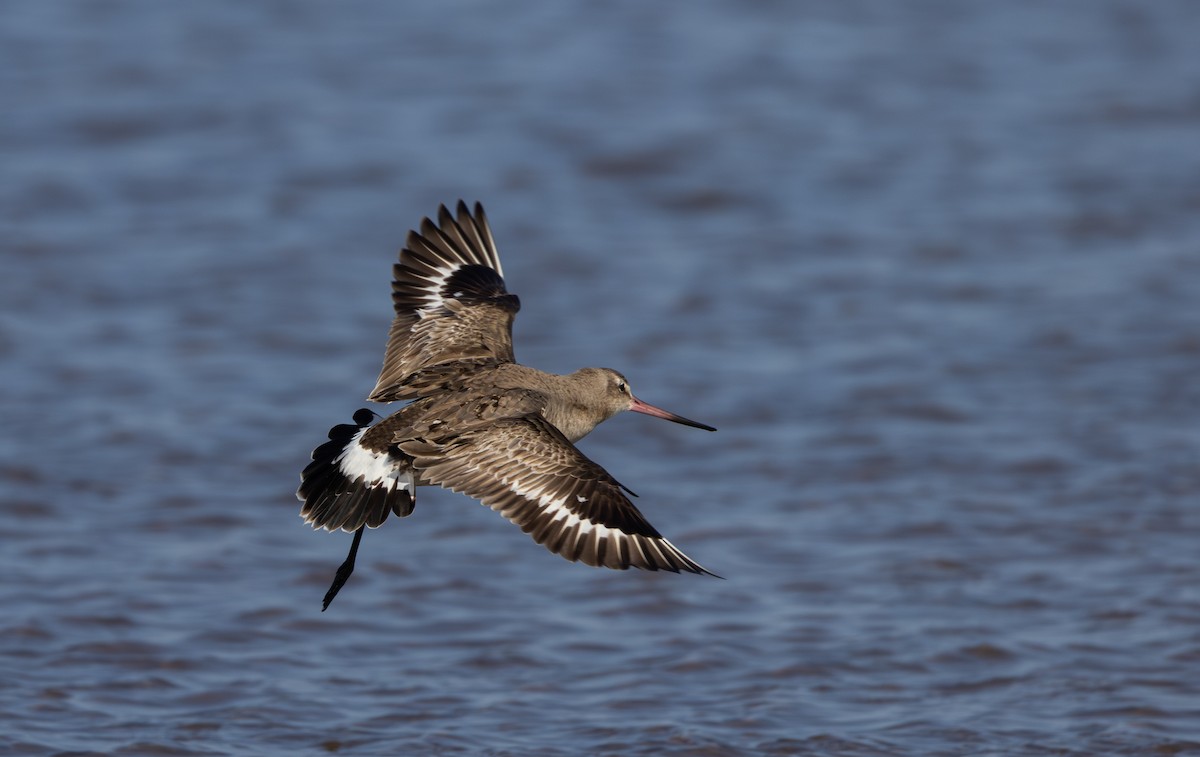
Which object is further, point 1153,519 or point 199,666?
point 1153,519

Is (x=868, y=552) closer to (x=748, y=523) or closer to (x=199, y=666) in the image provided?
(x=748, y=523)

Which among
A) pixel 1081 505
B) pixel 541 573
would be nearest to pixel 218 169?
pixel 541 573

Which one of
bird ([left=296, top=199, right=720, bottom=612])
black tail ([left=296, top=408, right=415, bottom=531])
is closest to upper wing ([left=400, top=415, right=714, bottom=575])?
bird ([left=296, top=199, right=720, bottom=612])

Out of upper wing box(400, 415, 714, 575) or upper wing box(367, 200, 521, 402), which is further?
upper wing box(367, 200, 521, 402)

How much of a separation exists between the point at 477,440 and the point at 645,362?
4422mm

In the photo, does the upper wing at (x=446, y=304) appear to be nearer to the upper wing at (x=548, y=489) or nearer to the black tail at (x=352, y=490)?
the black tail at (x=352, y=490)

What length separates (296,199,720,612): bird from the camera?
5.65 m

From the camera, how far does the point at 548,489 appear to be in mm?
5750

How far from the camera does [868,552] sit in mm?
8352

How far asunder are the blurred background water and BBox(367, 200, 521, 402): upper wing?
4.24 ft

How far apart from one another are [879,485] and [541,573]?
1.84 metres

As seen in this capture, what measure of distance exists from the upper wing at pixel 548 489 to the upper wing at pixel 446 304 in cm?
63

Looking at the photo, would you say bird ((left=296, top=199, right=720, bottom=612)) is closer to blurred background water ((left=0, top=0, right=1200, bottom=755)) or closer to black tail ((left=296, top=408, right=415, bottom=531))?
black tail ((left=296, top=408, right=415, bottom=531))

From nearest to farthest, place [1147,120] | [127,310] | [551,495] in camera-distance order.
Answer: [551,495], [127,310], [1147,120]
